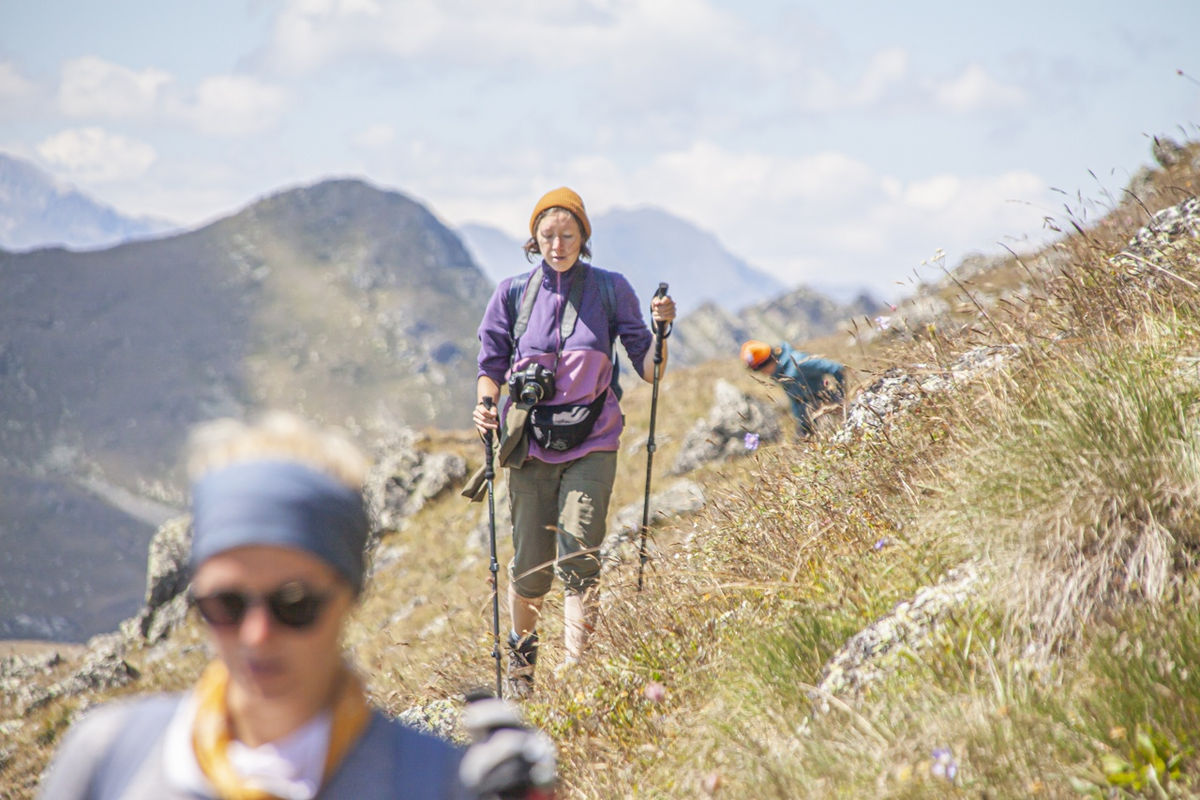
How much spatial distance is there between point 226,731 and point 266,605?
27cm

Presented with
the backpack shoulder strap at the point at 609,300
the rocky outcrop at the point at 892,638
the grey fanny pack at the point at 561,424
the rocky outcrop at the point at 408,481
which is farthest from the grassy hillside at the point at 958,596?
the rocky outcrop at the point at 408,481

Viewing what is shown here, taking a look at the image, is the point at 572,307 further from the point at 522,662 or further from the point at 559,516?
the point at 522,662

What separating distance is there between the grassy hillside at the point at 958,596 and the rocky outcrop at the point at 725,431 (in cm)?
975

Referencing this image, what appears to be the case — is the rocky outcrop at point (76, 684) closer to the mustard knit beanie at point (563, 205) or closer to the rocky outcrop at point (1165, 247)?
the mustard knit beanie at point (563, 205)

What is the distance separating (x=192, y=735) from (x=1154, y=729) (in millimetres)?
2379

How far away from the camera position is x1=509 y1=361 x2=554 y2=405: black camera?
4984 mm

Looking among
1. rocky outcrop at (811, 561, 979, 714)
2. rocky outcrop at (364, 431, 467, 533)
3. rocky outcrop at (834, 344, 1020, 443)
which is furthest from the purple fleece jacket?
rocky outcrop at (364, 431, 467, 533)

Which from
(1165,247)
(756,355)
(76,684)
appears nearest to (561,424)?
(756,355)

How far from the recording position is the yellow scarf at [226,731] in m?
1.45

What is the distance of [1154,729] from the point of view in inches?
83.7

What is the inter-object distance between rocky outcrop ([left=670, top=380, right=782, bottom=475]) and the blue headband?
12.6 m

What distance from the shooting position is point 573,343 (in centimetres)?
510

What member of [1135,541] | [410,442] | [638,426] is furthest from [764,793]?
[410,442]

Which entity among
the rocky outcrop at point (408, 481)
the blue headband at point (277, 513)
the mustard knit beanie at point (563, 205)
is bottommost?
the blue headband at point (277, 513)
